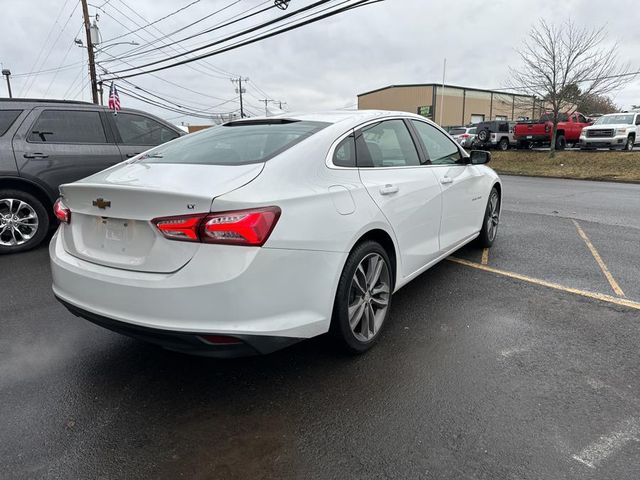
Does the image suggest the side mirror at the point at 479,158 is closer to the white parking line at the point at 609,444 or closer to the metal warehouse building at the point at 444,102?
the white parking line at the point at 609,444

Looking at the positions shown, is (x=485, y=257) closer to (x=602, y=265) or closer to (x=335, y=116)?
(x=602, y=265)

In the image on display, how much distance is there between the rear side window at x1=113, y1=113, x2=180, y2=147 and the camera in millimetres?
6434

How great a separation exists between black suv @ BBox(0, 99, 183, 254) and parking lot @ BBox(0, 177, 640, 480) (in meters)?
1.91

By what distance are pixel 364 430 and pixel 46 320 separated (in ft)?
9.33

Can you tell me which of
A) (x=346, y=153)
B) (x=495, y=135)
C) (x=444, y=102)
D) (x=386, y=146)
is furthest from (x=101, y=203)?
(x=444, y=102)

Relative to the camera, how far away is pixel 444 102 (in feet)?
198

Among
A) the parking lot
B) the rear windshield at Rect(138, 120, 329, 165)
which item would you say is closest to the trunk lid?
the rear windshield at Rect(138, 120, 329, 165)

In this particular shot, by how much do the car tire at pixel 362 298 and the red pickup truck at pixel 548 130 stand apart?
22438 millimetres

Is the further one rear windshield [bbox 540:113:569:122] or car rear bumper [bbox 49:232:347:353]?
rear windshield [bbox 540:113:569:122]

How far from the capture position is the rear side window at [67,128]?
5719mm

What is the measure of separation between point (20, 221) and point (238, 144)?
4162mm

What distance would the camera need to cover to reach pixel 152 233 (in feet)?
7.52

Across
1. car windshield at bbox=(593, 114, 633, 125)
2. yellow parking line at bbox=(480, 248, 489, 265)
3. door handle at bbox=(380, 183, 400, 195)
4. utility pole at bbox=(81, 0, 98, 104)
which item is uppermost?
utility pole at bbox=(81, 0, 98, 104)

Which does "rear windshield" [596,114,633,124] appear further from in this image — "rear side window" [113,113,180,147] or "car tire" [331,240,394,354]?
"car tire" [331,240,394,354]
